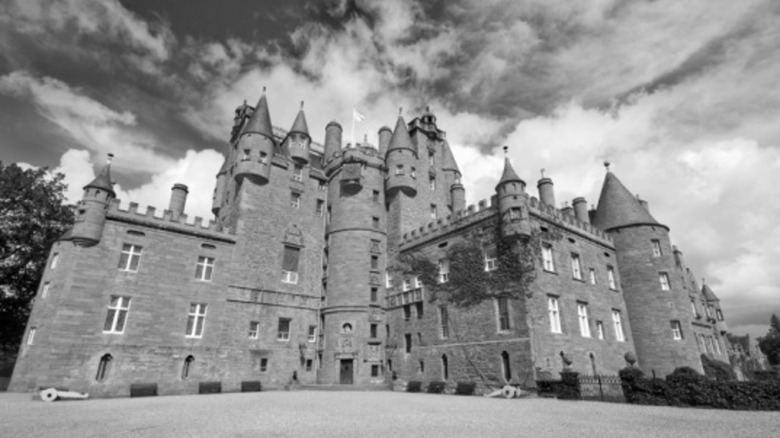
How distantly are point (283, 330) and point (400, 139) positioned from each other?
20381mm

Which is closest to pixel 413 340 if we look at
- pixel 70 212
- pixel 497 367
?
pixel 497 367

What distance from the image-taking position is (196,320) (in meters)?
27.2

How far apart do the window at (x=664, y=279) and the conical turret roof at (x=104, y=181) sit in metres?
41.2

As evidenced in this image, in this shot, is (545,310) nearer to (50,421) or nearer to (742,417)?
(742,417)

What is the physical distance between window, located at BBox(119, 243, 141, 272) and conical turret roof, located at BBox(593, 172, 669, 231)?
3672 cm

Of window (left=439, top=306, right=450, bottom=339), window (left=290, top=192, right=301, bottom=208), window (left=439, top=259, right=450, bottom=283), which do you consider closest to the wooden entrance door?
window (left=439, top=306, right=450, bottom=339)

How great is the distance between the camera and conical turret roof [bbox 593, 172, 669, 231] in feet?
109

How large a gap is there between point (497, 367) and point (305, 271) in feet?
56.8

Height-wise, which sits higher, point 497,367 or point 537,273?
point 537,273

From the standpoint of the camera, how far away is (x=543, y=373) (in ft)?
71.4

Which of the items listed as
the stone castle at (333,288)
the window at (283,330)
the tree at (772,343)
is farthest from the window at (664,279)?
the tree at (772,343)

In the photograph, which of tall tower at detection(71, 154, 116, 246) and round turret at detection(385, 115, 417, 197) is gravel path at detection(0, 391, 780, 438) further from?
round turret at detection(385, 115, 417, 197)

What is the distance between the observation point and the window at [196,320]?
2688cm

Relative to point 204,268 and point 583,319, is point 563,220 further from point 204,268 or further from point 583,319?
point 204,268
